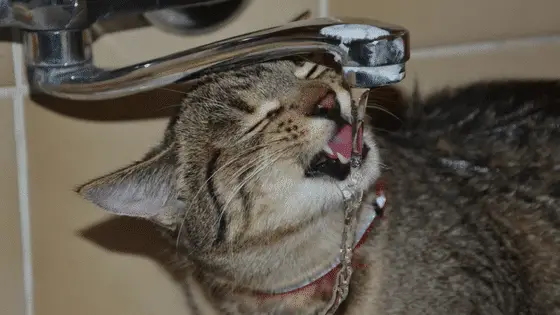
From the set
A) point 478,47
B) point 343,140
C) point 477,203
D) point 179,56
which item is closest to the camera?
point 179,56

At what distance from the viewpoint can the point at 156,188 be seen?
1.00 m

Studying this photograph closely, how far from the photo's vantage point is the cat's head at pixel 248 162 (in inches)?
36.2

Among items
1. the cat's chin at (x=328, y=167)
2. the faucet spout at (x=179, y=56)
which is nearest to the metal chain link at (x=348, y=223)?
the cat's chin at (x=328, y=167)

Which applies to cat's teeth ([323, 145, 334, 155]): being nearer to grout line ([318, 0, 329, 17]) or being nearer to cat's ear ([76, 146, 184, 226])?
cat's ear ([76, 146, 184, 226])

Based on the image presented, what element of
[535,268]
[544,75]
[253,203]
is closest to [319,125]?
[253,203]

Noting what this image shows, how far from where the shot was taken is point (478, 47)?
128cm

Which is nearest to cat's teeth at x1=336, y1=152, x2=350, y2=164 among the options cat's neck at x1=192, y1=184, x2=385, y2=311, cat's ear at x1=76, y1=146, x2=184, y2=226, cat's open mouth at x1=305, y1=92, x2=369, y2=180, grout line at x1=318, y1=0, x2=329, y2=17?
cat's open mouth at x1=305, y1=92, x2=369, y2=180

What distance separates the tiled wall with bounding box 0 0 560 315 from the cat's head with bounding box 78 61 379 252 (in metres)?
0.06

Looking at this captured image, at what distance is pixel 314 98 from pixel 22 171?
1.19ft

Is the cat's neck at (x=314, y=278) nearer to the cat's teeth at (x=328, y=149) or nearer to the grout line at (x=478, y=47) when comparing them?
the cat's teeth at (x=328, y=149)

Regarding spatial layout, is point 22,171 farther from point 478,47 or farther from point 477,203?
point 478,47

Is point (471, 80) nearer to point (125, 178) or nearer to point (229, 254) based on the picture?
A: point (229, 254)

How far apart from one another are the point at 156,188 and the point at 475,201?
0.45m

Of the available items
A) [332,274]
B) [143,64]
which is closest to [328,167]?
[332,274]
